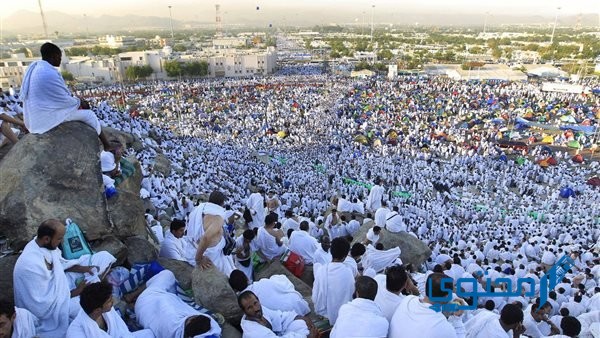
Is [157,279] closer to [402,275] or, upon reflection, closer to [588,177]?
[402,275]

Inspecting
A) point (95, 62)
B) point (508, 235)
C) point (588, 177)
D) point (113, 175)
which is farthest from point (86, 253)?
point (95, 62)

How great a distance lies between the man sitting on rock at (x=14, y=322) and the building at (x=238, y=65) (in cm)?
5101

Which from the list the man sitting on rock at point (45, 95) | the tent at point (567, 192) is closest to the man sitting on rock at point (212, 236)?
the man sitting on rock at point (45, 95)

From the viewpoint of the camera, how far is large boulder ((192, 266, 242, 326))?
3295mm

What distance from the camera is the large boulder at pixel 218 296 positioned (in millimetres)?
3295

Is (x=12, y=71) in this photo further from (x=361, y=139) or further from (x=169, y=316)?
(x=169, y=316)

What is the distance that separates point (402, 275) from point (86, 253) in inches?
103

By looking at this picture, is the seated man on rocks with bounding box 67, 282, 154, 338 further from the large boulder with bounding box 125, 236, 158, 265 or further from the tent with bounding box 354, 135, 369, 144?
the tent with bounding box 354, 135, 369, 144

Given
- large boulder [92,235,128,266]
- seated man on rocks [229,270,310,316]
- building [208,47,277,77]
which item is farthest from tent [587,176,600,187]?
building [208,47,277,77]

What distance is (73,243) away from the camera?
3262 mm

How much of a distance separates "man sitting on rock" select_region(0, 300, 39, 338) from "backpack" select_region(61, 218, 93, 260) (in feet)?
2.32

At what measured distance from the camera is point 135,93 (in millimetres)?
36219

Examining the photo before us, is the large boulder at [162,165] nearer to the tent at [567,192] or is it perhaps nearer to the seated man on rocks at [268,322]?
the seated man on rocks at [268,322]

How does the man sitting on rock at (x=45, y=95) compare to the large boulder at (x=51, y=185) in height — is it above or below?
above
